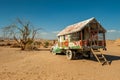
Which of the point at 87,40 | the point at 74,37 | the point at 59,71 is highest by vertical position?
the point at 74,37

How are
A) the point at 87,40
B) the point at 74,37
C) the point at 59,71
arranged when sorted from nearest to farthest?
the point at 59,71 → the point at 87,40 → the point at 74,37

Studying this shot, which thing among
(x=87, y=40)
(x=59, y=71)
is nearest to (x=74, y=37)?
(x=87, y=40)

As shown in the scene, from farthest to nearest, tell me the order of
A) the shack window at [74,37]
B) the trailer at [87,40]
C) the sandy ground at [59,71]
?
the shack window at [74,37] → the trailer at [87,40] → the sandy ground at [59,71]

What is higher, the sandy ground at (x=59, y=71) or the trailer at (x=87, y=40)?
the trailer at (x=87, y=40)

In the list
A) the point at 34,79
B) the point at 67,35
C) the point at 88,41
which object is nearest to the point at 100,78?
the point at 34,79

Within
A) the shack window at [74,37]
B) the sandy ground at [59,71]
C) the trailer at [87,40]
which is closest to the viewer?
the sandy ground at [59,71]

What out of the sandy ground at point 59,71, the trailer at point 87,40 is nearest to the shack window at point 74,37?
the trailer at point 87,40

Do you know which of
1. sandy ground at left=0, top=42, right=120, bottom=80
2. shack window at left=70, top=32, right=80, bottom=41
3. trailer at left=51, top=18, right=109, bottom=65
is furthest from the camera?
shack window at left=70, top=32, right=80, bottom=41

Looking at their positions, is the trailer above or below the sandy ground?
above

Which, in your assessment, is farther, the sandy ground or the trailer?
the trailer

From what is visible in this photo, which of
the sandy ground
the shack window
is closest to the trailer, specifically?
the shack window

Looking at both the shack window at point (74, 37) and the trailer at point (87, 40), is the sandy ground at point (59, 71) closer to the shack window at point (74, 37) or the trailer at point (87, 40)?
the trailer at point (87, 40)

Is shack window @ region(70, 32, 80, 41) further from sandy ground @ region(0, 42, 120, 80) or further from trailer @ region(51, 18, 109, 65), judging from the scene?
sandy ground @ region(0, 42, 120, 80)

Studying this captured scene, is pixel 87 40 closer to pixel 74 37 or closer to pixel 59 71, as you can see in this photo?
pixel 74 37
